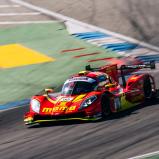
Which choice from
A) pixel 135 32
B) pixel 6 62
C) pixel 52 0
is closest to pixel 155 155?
pixel 6 62

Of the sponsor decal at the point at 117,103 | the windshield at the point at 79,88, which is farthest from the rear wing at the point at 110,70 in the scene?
the sponsor decal at the point at 117,103

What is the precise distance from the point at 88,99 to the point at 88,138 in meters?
2.56

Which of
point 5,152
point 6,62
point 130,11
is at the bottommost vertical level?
point 5,152

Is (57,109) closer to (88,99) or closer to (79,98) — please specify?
(79,98)

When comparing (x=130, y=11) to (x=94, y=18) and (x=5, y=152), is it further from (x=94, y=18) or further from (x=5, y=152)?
(x=5, y=152)

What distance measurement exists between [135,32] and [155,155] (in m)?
18.6

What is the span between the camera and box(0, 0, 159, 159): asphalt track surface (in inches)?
549

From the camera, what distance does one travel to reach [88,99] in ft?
59.2

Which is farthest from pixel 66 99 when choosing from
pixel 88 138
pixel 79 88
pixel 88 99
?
pixel 88 138

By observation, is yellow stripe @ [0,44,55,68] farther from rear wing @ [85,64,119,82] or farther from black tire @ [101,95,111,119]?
black tire @ [101,95,111,119]

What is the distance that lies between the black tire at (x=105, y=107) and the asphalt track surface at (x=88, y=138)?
0.66 feet

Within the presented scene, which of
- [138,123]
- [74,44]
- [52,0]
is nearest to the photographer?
[138,123]

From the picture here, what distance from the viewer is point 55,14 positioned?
3403 centimetres

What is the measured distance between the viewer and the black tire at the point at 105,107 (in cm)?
1822
